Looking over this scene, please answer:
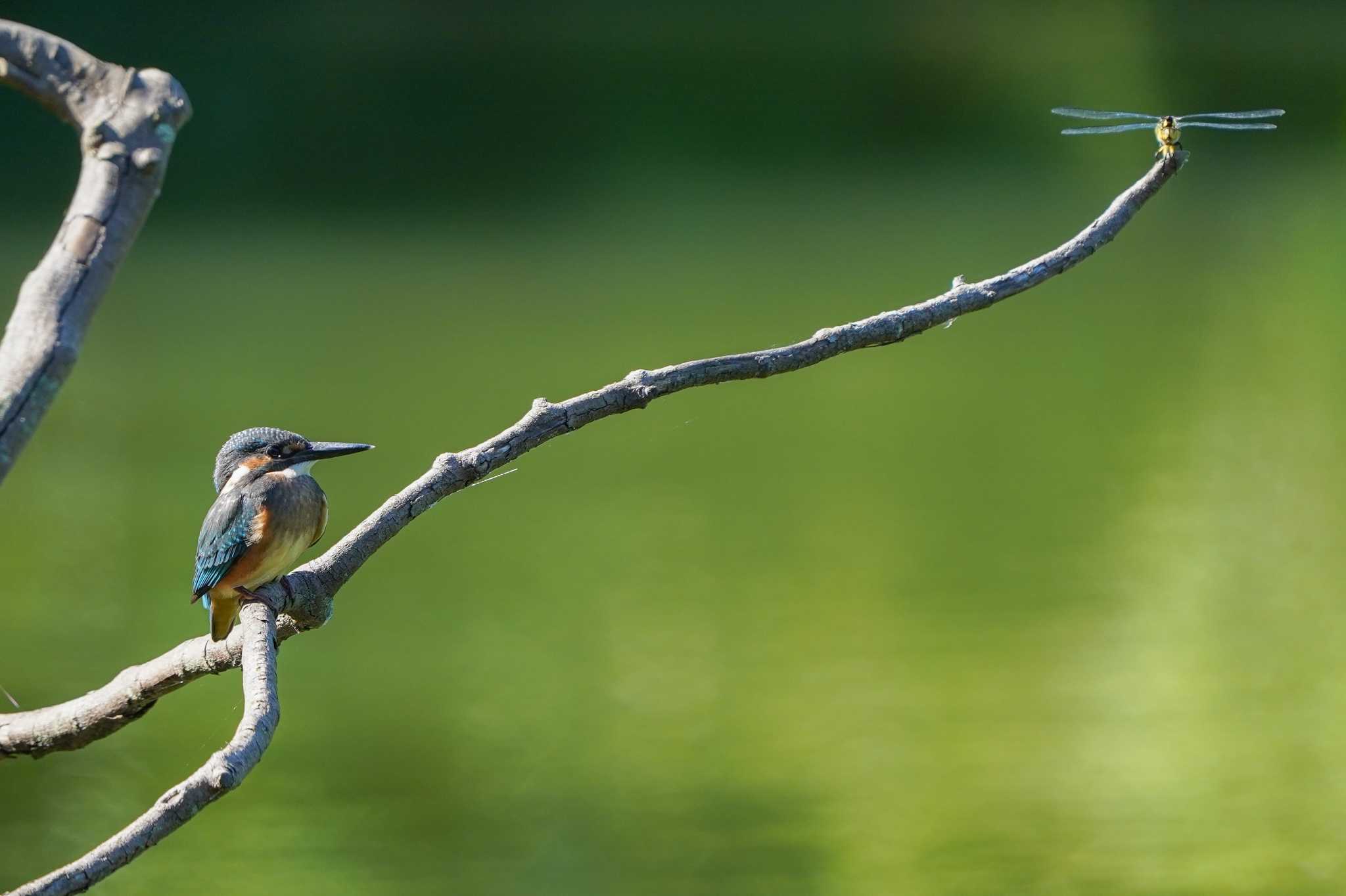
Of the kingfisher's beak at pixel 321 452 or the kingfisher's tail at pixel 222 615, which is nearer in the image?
the kingfisher's tail at pixel 222 615

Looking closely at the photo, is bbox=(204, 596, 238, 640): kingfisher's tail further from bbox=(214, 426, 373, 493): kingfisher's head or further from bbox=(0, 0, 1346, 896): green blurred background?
bbox=(0, 0, 1346, 896): green blurred background

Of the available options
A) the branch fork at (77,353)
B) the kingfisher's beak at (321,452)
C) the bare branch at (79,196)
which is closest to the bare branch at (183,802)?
the branch fork at (77,353)

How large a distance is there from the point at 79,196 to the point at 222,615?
37cm

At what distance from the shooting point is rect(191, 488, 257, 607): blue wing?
111 centimetres

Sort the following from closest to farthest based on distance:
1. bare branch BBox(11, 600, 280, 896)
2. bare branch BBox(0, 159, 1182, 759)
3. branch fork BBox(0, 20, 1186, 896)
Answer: bare branch BBox(11, 600, 280, 896), branch fork BBox(0, 20, 1186, 896), bare branch BBox(0, 159, 1182, 759)

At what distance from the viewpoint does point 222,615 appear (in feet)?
3.68

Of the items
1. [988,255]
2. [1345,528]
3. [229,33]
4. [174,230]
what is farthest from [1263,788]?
[229,33]

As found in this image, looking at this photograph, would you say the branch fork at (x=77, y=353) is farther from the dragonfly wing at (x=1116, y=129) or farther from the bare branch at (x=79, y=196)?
the dragonfly wing at (x=1116, y=129)

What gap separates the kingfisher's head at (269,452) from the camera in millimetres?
1210

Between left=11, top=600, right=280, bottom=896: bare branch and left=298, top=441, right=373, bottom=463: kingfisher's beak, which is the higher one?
left=298, top=441, right=373, bottom=463: kingfisher's beak

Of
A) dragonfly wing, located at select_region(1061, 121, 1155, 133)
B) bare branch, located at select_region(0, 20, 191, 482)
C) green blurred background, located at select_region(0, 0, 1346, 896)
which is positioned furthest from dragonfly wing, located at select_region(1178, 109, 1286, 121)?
green blurred background, located at select_region(0, 0, 1346, 896)

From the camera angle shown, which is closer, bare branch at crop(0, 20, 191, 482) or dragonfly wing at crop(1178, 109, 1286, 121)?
bare branch at crop(0, 20, 191, 482)

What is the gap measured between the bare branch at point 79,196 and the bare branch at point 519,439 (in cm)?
25

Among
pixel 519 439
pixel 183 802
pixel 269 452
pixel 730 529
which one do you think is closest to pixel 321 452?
→ pixel 269 452
